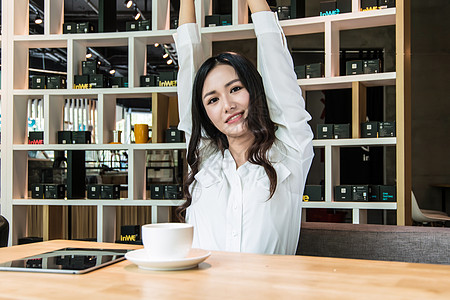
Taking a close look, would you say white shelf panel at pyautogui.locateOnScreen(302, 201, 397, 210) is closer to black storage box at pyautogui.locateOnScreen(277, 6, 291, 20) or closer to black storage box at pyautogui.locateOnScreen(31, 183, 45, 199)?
black storage box at pyautogui.locateOnScreen(277, 6, 291, 20)

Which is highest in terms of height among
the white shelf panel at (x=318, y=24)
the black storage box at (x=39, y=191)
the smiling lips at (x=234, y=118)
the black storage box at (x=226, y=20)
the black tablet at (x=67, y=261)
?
the black storage box at (x=226, y=20)

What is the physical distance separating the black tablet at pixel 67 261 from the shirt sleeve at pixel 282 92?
782mm

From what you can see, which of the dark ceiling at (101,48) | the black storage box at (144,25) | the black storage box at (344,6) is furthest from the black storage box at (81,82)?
the dark ceiling at (101,48)

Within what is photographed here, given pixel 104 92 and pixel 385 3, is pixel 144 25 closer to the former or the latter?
pixel 104 92

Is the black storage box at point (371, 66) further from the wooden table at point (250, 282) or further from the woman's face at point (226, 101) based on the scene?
the wooden table at point (250, 282)

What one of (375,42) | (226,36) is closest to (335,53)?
(226,36)

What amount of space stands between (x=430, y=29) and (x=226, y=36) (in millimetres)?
5747

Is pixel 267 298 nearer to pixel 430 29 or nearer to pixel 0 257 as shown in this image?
Result: pixel 0 257

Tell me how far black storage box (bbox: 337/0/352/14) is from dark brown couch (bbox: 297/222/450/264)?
181 centimetres

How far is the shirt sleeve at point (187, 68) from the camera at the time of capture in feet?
6.24

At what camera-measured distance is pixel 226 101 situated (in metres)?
1.63

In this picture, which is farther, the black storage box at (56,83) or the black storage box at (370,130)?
the black storage box at (56,83)

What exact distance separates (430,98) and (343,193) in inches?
220

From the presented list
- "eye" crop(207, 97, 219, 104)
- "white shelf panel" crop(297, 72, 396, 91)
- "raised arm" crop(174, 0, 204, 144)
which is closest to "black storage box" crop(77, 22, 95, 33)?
"white shelf panel" crop(297, 72, 396, 91)
